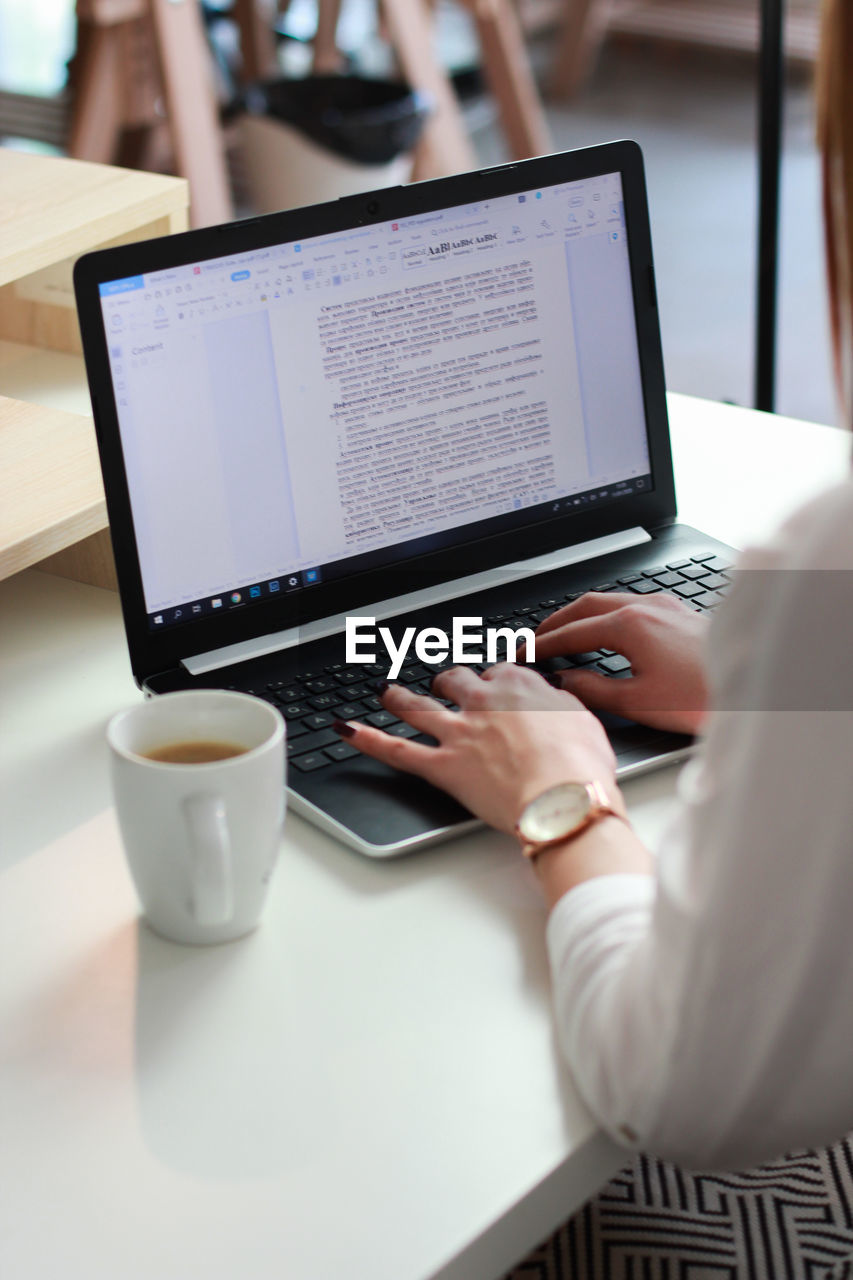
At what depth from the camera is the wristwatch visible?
64cm

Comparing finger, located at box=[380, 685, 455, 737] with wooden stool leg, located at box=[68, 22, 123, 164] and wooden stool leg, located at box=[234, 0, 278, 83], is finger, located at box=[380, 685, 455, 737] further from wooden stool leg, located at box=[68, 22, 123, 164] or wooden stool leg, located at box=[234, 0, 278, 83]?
wooden stool leg, located at box=[234, 0, 278, 83]

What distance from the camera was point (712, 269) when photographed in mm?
3521

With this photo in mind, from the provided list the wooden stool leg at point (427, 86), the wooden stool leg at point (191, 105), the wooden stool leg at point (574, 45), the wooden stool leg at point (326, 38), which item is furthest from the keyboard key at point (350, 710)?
the wooden stool leg at point (574, 45)

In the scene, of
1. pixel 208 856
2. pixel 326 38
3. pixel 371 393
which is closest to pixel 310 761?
pixel 208 856

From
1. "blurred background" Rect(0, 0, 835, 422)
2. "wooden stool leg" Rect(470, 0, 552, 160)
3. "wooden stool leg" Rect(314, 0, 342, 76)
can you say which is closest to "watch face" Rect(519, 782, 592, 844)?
"blurred background" Rect(0, 0, 835, 422)

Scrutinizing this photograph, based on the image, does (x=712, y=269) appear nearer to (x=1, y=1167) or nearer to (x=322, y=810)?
(x=322, y=810)

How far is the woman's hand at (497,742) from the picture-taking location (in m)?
0.68

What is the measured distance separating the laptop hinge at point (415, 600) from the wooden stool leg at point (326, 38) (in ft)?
10.1

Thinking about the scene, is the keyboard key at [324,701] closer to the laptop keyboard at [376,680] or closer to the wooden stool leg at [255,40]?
the laptop keyboard at [376,680]

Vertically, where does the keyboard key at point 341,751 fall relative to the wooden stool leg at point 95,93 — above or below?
below

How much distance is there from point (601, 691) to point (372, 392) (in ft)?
0.76

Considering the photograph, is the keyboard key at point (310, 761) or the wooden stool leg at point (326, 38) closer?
the keyboard key at point (310, 761)

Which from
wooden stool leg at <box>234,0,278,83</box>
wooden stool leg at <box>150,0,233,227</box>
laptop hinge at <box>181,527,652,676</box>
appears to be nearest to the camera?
laptop hinge at <box>181,527,652,676</box>

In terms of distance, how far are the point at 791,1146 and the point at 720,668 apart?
223 mm
